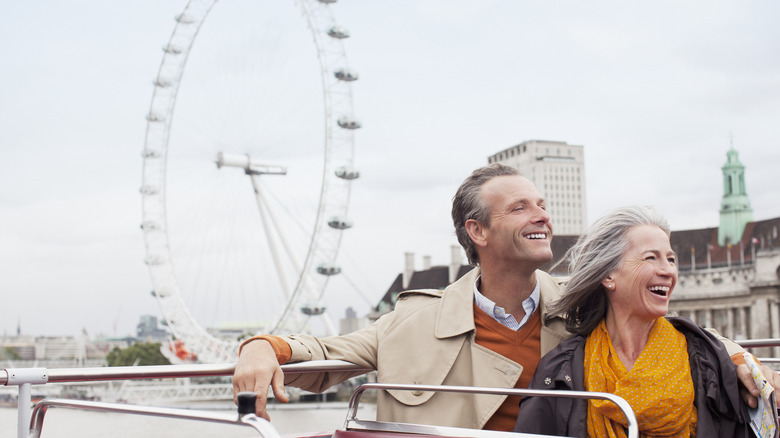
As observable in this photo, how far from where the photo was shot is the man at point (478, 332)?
2.72 metres

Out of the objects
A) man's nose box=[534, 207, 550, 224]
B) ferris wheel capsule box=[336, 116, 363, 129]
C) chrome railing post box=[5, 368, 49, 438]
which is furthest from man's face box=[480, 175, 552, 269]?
ferris wheel capsule box=[336, 116, 363, 129]

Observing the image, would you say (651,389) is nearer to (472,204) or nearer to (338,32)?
(472,204)

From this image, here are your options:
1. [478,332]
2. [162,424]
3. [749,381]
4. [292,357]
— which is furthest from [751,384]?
[162,424]

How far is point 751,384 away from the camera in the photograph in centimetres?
227

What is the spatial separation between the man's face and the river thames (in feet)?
91.3

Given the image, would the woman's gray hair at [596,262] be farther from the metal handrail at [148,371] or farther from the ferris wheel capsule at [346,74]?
the ferris wheel capsule at [346,74]

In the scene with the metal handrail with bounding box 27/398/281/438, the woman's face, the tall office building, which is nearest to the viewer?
the metal handrail with bounding box 27/398/281/438

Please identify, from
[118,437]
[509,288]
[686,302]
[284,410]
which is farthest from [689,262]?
[509,288]

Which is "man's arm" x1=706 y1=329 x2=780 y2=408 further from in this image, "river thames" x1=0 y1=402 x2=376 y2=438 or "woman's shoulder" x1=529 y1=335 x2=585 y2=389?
"river thames" x1=0 y1=402 x2=376 y2=438

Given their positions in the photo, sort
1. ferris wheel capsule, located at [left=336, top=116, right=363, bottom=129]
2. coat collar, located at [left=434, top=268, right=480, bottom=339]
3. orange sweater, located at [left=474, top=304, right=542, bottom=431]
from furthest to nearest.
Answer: ferris wheel capsule, located at [left=336, top=116, right=363, bottom=129]
coat collar, located at [left=434, top=268, right=480, bottom=339]
orange sweater, located at [left=474, top=304, right=542, bottom=431]

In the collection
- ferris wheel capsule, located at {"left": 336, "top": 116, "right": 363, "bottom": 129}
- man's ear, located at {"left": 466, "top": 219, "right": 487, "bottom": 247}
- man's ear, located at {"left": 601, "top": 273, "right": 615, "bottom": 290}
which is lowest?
man's ear, located at {"left": 601, "top": 273, "right": 615, "bottom": 290}

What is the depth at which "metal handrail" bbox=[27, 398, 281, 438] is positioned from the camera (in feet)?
5.49

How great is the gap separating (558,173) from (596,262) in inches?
3871

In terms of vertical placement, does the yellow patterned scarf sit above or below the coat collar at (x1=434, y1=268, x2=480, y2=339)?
below
